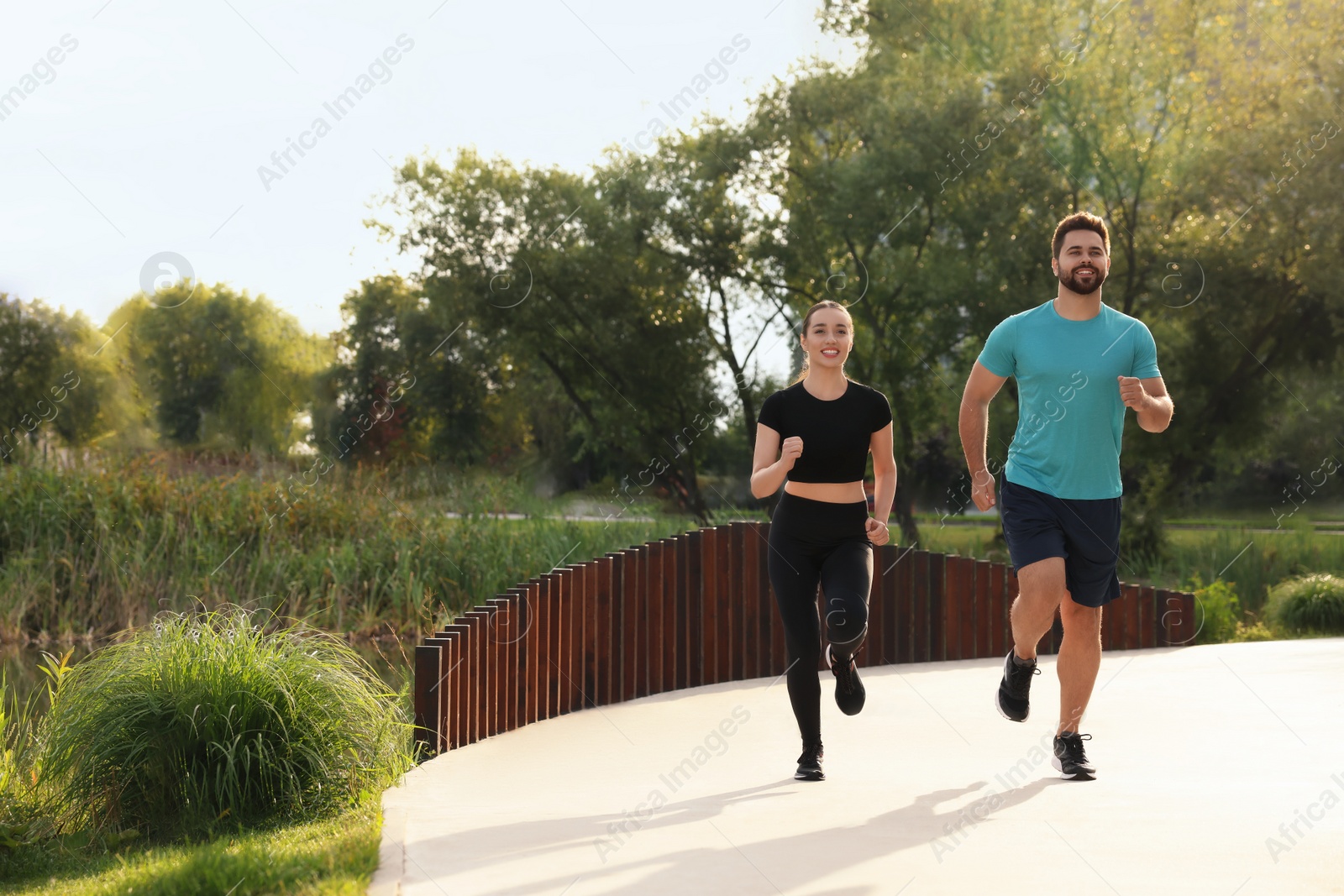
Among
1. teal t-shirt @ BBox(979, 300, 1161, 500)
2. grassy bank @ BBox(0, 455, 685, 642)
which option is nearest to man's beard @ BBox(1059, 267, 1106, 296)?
teal t-shirt @ BBox(979, 300, 1161, 500)

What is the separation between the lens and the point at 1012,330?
4.60 metres

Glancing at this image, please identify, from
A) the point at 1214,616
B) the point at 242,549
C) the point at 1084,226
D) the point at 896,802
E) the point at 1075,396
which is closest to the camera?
the point at 896,802

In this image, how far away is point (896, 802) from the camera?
427 cm

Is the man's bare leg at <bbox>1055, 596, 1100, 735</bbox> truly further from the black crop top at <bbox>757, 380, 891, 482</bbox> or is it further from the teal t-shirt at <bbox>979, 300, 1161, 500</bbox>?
the black crop top at <bbox>757, 380, 891, 482</bbox>

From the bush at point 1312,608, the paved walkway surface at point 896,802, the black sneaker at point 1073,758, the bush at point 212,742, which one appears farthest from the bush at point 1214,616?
the bush at point 212,742

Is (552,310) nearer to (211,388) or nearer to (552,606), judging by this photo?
(552,606)

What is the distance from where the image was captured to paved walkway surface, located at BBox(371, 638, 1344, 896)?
3.40 m

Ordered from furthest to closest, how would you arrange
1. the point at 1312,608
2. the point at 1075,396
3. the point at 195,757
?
the point at 1312,608
the point at 195,757
the point at 1075,396

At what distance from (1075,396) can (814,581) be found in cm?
124

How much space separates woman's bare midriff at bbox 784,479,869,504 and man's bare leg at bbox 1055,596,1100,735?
93 centimetres

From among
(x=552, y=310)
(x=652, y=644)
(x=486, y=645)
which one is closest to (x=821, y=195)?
(x=552, y=310)

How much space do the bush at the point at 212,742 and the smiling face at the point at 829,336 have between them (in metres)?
2.41

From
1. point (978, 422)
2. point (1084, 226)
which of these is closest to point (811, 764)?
point (978, 422)

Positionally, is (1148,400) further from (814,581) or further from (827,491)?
(814,581)
